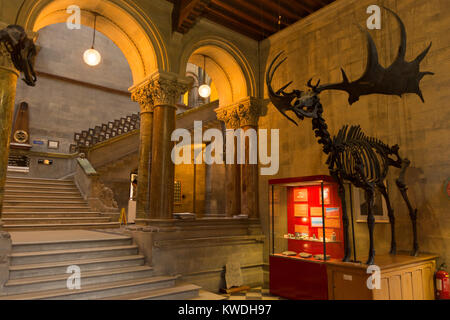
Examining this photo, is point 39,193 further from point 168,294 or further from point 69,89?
point 69,89

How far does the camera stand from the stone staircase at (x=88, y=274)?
4.17m

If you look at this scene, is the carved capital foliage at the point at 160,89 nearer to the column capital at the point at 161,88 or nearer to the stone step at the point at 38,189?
the column capital at the point at 161,88

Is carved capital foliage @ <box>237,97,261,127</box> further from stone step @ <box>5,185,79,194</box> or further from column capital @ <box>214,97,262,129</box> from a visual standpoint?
stone step @ <box>5,185,79,194</box>

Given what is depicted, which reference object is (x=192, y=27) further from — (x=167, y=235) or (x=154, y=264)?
(x=154, y=264)

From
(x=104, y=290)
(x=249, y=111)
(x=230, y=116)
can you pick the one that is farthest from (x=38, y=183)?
(x=249, y=111)

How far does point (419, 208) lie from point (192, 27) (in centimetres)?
604

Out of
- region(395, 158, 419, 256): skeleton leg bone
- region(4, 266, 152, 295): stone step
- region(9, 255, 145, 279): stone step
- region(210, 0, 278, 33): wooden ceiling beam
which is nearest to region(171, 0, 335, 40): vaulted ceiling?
region(210, 0, 278, 33): wooden ceiling beam

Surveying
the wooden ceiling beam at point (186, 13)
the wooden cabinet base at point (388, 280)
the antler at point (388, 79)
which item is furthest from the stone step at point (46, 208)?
the antler at point (388, 79)

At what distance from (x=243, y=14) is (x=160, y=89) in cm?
296

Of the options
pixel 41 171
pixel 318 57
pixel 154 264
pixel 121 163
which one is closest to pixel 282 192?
pixel 154 264

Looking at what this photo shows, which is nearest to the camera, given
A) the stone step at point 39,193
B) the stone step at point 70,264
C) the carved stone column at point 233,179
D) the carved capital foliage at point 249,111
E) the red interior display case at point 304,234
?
the stone step at point 70,264

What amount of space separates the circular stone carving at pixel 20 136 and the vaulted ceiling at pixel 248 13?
396 inches

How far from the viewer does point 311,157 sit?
6.91m

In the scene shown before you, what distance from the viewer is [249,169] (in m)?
7.98
